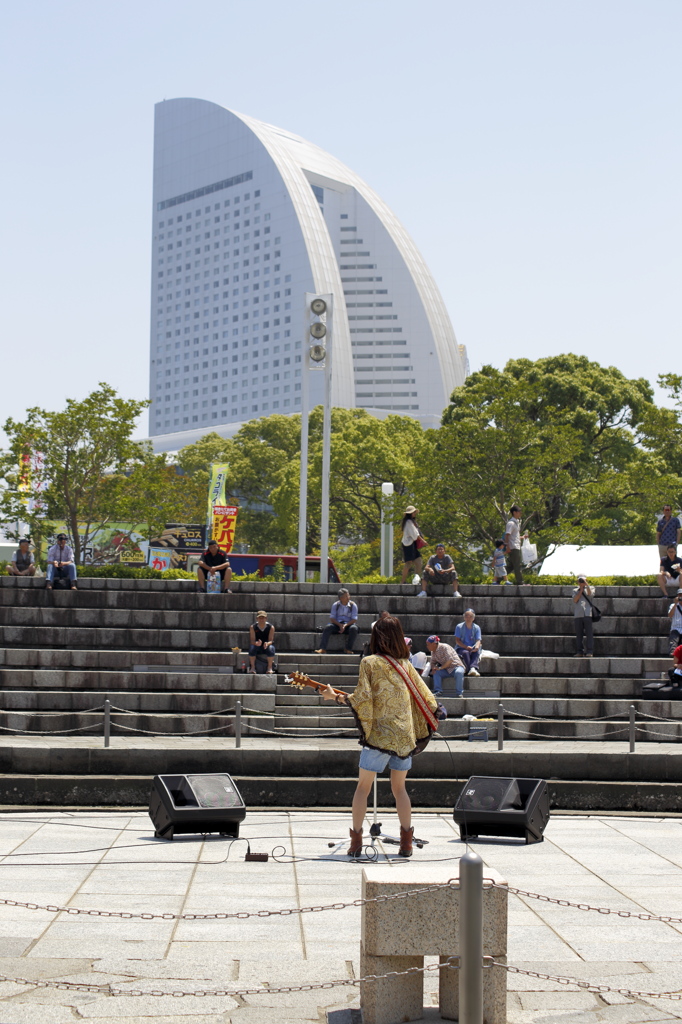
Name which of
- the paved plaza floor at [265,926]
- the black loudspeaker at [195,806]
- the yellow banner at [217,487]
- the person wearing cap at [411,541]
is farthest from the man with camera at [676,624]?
the yellow banner at [217,487]

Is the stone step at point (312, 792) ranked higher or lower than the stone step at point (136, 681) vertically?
lower

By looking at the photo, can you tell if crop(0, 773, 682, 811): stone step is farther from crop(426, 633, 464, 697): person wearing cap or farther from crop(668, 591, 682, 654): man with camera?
crop(668, 591, 682, 654): man with camera

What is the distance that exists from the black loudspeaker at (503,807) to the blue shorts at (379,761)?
4.42 ft

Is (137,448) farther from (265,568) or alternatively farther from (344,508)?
(344,508)

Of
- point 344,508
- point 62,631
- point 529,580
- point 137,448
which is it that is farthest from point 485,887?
point 344,508

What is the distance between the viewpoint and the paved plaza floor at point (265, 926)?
5230mm

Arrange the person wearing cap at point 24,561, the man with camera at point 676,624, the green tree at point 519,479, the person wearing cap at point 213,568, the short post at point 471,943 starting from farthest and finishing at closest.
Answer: the green tree at point 519,479
the person wearing cap at point 24,561
the person wearing cap at point 213,568
the man with camera at point 676,624
the short post at point 471,943

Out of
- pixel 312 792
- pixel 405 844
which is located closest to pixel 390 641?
pixel 405 844

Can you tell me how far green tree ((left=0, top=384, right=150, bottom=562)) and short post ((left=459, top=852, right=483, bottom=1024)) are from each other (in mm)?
35013

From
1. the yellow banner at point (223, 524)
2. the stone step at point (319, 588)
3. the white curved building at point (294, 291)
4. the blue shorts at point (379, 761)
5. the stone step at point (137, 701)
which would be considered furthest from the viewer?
the white curved building at point (294, 291)

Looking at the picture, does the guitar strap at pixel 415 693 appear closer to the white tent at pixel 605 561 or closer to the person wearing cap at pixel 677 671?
the person wearing cap at pixel 677 671

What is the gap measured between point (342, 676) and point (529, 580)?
1128 centimetres

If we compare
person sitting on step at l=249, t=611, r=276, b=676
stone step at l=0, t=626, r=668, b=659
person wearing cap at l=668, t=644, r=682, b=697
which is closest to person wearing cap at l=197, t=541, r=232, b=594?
stone step at l=0, t=626, r=668, b=659

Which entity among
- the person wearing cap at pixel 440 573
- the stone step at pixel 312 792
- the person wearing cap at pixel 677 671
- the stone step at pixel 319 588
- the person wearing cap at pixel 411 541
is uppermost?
the person wearing cap at pixel 411 541
